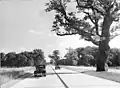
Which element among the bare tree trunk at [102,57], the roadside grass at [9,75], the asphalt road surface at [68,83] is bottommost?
the asphalt road surface at [68,83]

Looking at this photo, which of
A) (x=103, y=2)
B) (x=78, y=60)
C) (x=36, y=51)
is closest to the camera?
(x=103, y=2)

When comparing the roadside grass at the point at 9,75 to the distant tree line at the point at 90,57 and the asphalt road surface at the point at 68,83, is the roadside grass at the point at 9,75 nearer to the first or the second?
the asphalt road surface at the point at 68,83

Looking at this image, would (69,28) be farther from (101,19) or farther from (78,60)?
(78,60)

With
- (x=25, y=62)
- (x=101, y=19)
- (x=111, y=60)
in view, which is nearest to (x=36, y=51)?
(x=25, y=62)

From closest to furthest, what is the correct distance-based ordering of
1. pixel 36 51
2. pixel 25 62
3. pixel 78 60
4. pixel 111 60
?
pixel 111 60, pixel 25 62, pixel 78 60, pixel 36 51

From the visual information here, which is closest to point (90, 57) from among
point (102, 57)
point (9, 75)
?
point (102, 57)

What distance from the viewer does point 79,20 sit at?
137 feet

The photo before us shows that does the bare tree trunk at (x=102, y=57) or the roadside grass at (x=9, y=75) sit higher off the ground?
the bare tree trunk at (x=102, y=57)

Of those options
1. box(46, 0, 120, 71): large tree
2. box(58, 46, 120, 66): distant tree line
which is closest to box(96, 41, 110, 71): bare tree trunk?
box(46, 0, 120, 71): large tree

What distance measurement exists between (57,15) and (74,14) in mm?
3113

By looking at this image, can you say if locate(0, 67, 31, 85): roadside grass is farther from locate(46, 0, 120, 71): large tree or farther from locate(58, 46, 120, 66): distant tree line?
locate(58, 46, 120, 66): distant tree line

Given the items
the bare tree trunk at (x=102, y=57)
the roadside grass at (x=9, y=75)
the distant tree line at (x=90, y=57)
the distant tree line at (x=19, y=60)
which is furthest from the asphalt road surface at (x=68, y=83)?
the distant tree line at (x=19, y=60)

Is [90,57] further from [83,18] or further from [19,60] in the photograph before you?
[83,18]

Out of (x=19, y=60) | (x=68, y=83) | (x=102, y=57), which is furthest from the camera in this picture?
(x=19, y=60)
